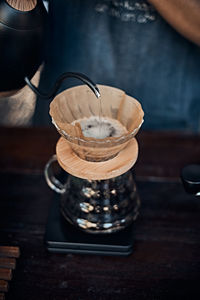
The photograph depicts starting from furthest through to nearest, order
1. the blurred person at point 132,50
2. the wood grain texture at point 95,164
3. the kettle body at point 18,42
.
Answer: the blurred person at point 132,50, the wood grain texture at point 95,164, the kettle body at point 18,42

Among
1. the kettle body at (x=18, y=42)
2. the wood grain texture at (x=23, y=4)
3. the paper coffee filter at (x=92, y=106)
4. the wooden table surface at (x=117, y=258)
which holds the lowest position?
the wooden table surface at (x=117, y=258)

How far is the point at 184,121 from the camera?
4.33 feet

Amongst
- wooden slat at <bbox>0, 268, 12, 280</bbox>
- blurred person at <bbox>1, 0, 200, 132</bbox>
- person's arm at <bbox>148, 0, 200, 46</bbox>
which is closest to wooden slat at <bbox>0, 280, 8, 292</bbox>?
wooden slat at <bbox>0, 268, 12, 280</bbox>

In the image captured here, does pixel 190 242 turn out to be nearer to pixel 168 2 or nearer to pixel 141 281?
pixel 141 281

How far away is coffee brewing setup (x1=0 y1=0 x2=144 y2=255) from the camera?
29.1 inches

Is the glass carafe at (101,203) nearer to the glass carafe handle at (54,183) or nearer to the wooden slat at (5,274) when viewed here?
the glass carafe handle at (54,183)

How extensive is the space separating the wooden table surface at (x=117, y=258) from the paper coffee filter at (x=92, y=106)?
0.29m

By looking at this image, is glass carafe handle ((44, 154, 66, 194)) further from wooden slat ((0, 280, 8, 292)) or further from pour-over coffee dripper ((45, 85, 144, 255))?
wooden slat ((0, 280, 8, 292))

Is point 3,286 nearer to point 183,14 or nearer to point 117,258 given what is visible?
point 117,258

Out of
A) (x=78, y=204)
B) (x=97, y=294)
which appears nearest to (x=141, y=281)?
(x=97, y=294)

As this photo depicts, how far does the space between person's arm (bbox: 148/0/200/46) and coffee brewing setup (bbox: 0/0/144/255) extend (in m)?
0.29

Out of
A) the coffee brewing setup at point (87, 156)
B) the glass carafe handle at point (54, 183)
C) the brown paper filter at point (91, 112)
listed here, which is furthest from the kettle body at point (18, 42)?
the glass carafe handle at point (54, 183)

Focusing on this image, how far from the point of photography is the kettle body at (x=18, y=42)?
0.68m

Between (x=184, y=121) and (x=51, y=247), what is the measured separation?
2.38 feet
